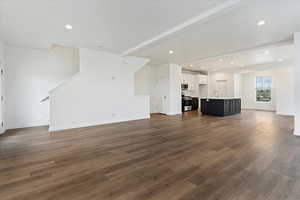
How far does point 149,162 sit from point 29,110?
17.0 feet

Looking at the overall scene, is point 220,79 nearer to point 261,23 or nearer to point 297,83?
point 297,83

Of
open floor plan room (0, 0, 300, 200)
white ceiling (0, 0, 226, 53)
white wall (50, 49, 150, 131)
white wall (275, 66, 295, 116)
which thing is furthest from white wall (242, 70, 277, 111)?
white ceiling (0, 0, 226, 53)

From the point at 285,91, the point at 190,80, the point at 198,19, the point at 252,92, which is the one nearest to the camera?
the point at 198,19

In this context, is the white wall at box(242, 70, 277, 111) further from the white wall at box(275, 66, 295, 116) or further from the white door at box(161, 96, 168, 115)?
the white door at box(161, 96, 168, 115)

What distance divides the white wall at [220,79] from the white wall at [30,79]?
993 centimetres

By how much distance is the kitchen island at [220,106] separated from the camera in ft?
23.5

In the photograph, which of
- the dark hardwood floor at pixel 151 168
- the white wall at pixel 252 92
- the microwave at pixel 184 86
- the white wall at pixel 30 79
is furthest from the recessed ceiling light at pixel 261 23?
the white wall at pixel 252 92

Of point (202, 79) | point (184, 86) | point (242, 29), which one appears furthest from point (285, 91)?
point (242, 29)

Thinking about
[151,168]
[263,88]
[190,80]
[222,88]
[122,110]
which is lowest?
[151,168]

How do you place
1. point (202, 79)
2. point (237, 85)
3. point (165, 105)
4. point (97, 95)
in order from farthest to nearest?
1. point (202, 79)
2. point (237, 85)
3. point (165, 105)
4. point (97, 95)

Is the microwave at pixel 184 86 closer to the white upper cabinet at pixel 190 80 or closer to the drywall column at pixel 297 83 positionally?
the white upper cabinet at pixel 190 80

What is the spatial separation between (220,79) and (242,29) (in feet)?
26.4

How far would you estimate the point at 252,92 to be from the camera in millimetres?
10289

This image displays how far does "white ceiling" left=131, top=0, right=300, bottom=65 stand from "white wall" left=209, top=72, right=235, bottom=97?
578cm
